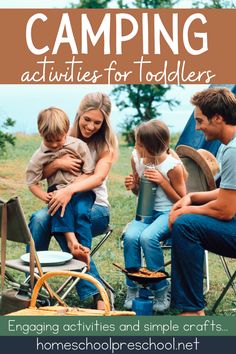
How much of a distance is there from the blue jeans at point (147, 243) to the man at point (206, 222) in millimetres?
167

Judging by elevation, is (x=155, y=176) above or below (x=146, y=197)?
above

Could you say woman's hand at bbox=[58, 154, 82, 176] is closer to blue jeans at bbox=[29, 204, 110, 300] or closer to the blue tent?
blue jeans at bbox=[29, 204, 110, 300]

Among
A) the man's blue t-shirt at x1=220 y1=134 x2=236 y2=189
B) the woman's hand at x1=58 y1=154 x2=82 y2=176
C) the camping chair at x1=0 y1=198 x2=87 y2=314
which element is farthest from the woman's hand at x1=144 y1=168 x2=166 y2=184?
the camping chair at x1=0 y1=198 x2=87 y2=314

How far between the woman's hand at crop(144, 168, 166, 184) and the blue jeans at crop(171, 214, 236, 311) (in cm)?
44

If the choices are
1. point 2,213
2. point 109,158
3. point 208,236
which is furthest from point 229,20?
point 2,213

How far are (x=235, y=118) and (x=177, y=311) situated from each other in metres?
1.12

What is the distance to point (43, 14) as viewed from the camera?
5641mm

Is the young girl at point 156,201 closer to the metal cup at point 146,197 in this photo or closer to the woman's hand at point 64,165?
the metal cup at point 146,197

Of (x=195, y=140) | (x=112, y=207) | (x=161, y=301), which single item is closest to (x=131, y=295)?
(x=161, y=301)

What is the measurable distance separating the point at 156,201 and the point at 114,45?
1583 millimetres

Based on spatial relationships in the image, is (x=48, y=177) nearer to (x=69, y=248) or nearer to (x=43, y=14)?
(x=69, y=248)

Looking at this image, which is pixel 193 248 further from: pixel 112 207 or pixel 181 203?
pixel 112 207

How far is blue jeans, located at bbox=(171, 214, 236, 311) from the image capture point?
421 centimetres

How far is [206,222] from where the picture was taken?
4.23 metres
